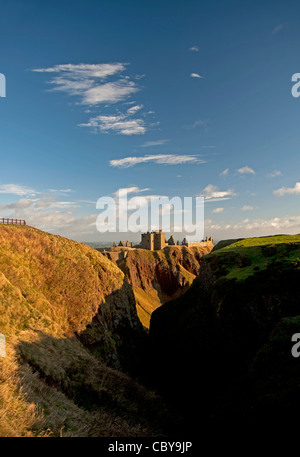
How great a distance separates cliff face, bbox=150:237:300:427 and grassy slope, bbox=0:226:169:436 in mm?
5808

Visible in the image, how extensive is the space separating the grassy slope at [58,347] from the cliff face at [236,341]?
19.1 feet

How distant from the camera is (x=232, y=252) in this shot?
31.5m

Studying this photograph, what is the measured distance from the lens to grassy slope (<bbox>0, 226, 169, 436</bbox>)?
1021cm

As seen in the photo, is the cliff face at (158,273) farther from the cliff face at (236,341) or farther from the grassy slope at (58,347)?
the cliff face at (236,341)

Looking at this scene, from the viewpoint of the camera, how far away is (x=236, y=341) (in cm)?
2103

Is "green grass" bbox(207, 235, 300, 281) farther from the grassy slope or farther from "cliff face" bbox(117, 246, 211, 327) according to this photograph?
"cliff face" bbox(117, 246, 211, 327)

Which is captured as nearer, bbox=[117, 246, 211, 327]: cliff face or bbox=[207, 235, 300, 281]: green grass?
bbox=[207, 235, 300, 281]: green grass

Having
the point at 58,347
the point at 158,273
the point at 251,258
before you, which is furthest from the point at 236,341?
the point at 158,273

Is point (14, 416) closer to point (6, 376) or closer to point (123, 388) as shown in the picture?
point (6, 376)

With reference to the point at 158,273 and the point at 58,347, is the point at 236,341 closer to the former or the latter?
the point at 58,347

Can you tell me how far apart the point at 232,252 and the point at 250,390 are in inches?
806

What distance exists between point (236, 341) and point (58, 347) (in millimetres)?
14681

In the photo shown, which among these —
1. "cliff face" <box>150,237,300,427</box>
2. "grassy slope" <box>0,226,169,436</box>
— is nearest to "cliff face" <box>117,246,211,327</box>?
"grassy slope" <box>0,226,169,436</box>
